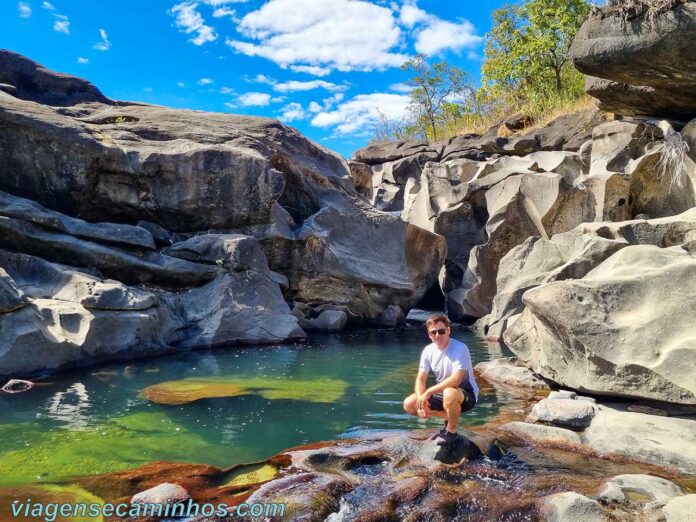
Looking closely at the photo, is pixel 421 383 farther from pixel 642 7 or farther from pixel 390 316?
pixel 390 316

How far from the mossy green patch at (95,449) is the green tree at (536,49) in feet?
99.7

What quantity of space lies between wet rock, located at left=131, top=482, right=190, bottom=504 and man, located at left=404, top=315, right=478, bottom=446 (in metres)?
2.17

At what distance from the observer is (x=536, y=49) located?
33.3m

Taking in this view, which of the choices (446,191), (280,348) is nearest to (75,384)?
(280,348)

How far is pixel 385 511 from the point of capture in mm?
4699

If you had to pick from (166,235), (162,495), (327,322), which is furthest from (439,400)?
(166,235)

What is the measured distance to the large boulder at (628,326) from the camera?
6.88 metres

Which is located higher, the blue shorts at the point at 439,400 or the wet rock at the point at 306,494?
the blue shorts at the point at 439,400

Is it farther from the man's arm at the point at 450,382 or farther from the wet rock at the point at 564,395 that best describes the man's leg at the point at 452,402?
the wet rock at the point at 564,395

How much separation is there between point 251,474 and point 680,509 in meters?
3.62

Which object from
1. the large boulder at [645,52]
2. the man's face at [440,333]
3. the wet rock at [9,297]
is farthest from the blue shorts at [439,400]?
the large boulder at [645,52]

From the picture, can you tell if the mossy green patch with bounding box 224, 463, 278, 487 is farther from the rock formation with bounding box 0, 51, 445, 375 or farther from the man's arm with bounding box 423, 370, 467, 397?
the rock formation with bounding box 0, 51, 445, 375

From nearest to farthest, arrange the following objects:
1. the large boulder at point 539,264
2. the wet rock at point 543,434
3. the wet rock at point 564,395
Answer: the wet rock at point 543,434 < the wet rock at point 564,395 < the large boulder at point 539,264

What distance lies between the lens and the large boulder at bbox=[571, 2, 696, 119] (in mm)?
13094
